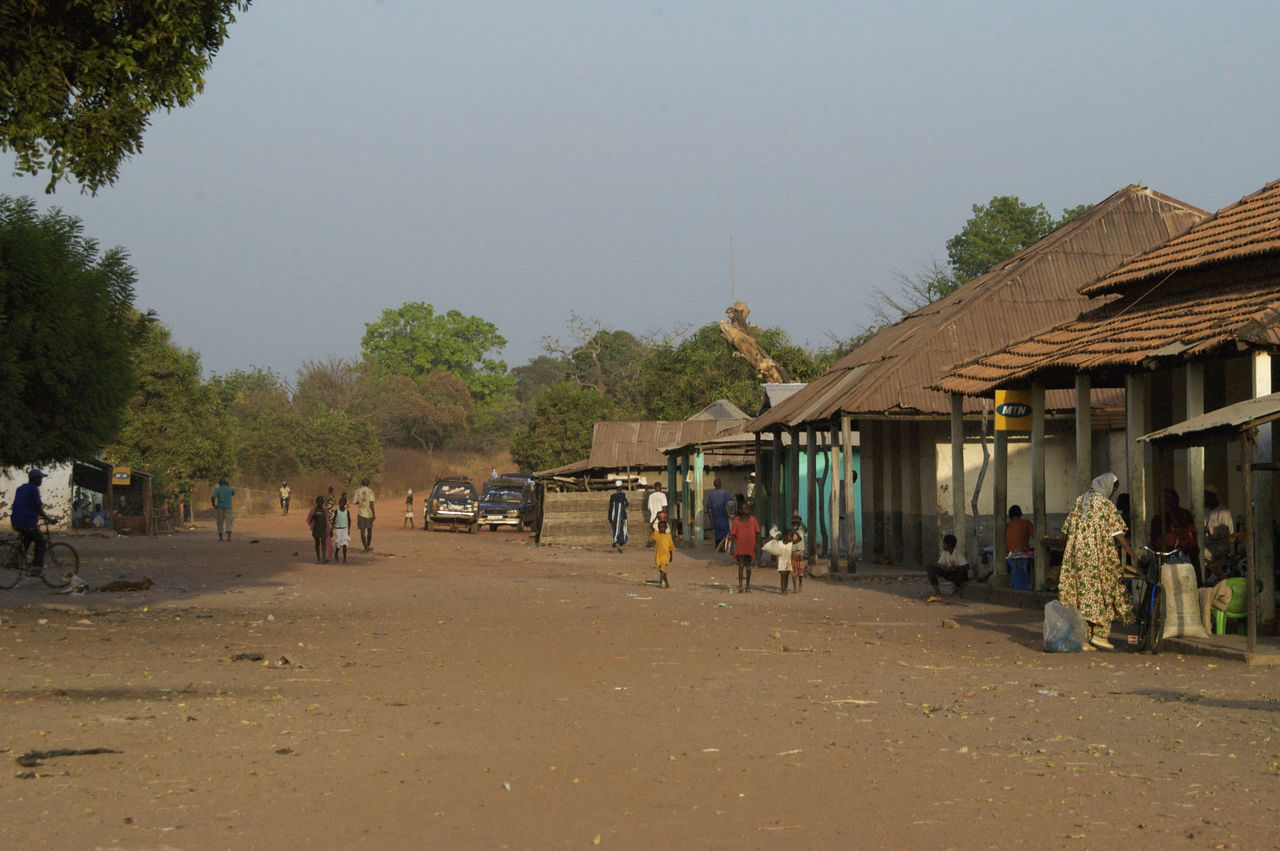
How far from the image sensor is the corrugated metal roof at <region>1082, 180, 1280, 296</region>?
14945 mm

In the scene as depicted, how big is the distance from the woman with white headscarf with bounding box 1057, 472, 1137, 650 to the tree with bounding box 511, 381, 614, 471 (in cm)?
4915

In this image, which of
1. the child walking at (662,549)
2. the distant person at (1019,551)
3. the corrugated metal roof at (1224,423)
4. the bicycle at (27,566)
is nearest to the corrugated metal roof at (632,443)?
the child walking at (662,549)

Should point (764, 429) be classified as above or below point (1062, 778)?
above

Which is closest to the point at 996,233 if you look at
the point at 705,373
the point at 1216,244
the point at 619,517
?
the point at 705,373

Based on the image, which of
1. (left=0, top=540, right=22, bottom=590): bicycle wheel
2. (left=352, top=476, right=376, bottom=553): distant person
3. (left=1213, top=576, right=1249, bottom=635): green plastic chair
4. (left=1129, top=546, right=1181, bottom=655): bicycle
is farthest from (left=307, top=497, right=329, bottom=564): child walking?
(left=1213, top=576, right=1249, bottom=635): green plastic chair

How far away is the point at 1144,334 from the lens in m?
14.8

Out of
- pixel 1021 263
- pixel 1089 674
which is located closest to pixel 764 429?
pixel 1021 263

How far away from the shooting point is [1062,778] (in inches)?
276

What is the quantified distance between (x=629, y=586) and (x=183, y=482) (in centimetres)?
3483

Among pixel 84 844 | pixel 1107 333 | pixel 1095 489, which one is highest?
pixel 1107 333

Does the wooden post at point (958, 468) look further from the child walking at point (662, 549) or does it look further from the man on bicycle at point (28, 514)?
the man on bicycle at point (28, 514)

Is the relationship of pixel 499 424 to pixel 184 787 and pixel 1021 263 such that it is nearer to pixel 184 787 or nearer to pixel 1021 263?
pixel 1021 263

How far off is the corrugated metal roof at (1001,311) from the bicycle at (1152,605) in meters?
9.47

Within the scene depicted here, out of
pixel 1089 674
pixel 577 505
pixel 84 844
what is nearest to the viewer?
pixel 84 844
